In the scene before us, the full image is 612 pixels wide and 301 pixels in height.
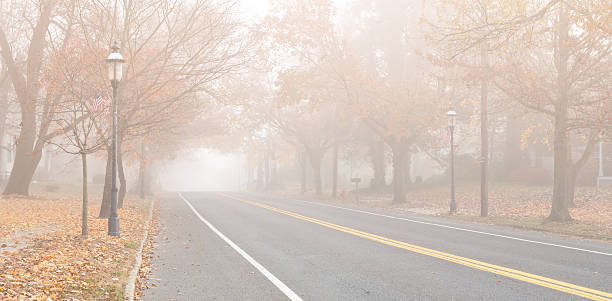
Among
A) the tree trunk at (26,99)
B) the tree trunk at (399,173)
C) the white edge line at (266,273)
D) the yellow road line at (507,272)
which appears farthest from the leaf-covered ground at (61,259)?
the tree trunk at (399,173)

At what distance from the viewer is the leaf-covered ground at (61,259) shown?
22.0ft

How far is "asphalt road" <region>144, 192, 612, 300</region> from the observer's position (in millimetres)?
7367

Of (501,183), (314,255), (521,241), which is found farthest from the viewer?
(501,183)

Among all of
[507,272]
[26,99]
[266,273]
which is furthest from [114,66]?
[26,99]

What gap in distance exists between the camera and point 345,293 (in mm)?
7316

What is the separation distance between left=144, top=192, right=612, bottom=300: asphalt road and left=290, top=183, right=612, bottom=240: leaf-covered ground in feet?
5.70

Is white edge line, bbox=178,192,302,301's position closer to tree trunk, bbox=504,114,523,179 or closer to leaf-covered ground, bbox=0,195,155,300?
leaf-covered ground, bbox=0,195,155,300

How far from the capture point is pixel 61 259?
8.69m

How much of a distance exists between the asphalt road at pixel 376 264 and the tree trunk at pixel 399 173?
13.6 m

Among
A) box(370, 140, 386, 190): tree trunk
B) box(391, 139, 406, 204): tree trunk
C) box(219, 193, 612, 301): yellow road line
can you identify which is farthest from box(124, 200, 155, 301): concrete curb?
box(370, 140, 386, 190): tree trunk

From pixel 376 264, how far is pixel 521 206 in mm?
16558

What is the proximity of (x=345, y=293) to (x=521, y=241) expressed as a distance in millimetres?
7376

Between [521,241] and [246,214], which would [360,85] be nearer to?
[246,214]

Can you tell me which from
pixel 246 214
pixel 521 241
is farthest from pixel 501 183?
pixel 521 241
